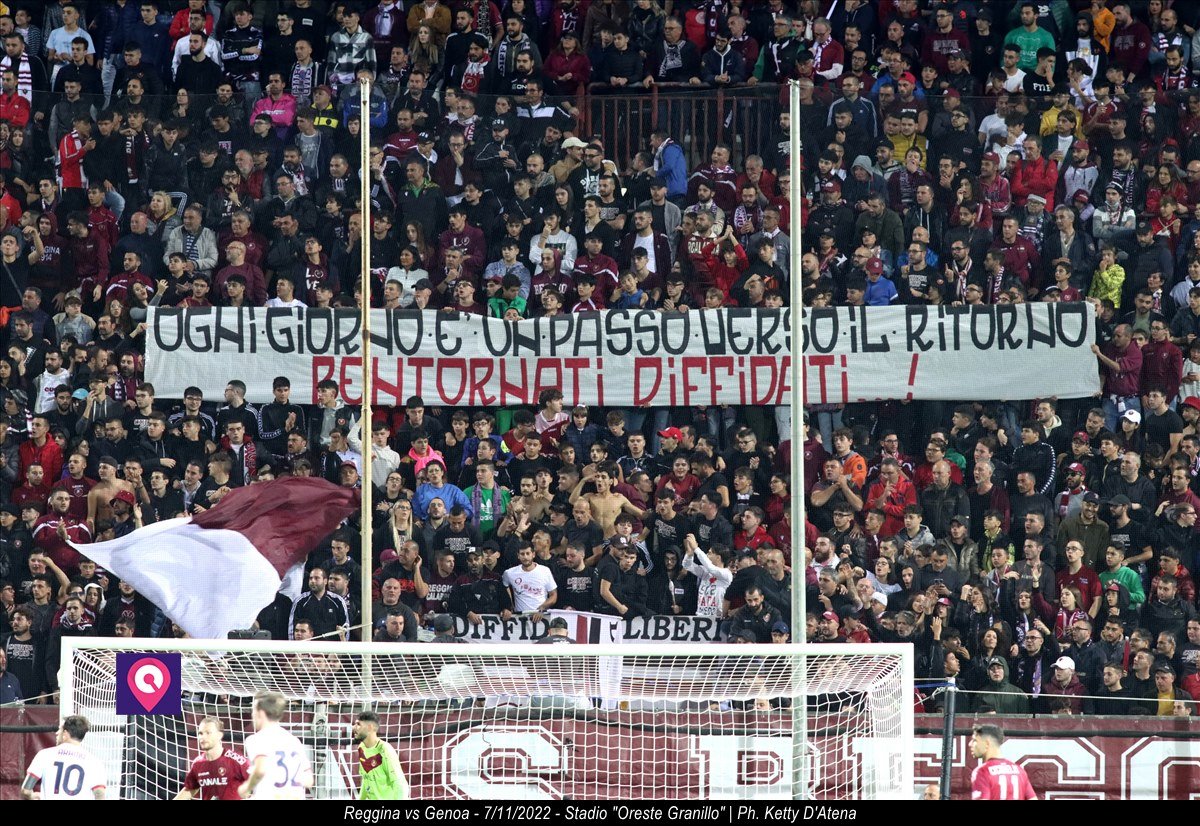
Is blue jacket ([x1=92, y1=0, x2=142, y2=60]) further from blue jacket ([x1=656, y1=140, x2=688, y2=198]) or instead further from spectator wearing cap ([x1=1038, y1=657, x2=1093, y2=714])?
spectator wearing cap ([x1=1038, y1=657, x2=1093, y2=714])

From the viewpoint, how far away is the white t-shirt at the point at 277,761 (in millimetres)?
9961

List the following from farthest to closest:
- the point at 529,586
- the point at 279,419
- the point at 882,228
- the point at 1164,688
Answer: the point at 882,228 → the point at 279,419 → the point at 529,586 → the point at 1164,688

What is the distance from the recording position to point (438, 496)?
15.0 meters

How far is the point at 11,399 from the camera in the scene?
52.5 ft

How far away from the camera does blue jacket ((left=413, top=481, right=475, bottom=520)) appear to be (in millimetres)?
14945

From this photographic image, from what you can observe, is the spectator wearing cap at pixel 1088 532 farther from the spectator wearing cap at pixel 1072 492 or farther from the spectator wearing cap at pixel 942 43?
the spectator wearing cap at pixel 942 43

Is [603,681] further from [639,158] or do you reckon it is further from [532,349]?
[639,158]

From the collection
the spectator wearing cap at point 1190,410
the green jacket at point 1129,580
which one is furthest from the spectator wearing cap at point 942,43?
the green jacket at point 1129,580

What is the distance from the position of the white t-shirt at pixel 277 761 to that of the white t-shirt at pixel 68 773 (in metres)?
0.84

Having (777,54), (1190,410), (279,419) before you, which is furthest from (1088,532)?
(279,419)

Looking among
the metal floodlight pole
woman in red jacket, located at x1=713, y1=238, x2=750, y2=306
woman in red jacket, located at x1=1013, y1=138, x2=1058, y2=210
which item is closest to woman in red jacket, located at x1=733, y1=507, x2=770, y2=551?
the metal floodlight pole

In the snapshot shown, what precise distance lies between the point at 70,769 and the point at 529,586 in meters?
4.81

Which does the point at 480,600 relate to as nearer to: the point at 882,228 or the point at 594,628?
the point at 594,628

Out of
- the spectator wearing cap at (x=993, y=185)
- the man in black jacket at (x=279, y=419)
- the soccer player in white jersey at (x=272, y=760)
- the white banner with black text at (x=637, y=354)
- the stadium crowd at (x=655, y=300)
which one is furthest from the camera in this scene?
the spectator wearing cap at (x=993, y=185)
